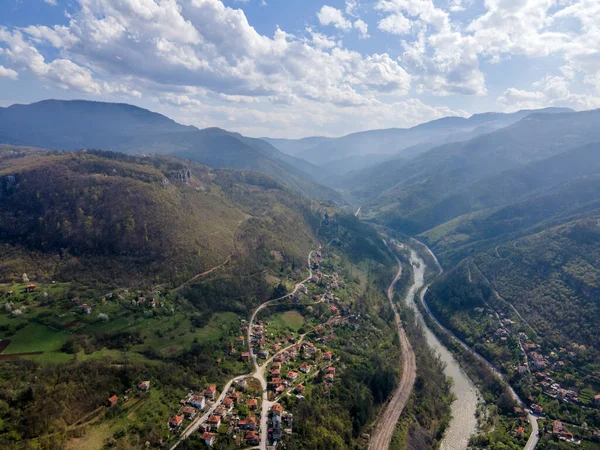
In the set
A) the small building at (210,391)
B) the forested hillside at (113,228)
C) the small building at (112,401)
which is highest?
the forested hillside at (113,228)

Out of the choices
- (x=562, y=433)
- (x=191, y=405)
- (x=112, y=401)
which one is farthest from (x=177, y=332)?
(x=562, y=433)

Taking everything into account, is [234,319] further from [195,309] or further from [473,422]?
[473,422]

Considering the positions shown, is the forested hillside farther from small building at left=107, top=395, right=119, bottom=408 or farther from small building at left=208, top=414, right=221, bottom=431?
small building at left=208, top=414, right=221, bottom=431

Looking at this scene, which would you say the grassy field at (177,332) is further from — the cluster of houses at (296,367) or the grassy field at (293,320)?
the cluster of houses at (296,367)

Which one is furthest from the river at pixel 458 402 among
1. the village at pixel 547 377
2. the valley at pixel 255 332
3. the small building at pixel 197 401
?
the small building at pixel 197 401

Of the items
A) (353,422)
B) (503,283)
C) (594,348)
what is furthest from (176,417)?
(503,283)

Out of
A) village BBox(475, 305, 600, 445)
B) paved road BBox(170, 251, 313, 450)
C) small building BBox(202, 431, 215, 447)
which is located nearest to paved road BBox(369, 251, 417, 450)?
paved road BBox(170, 251, 313, 450)
